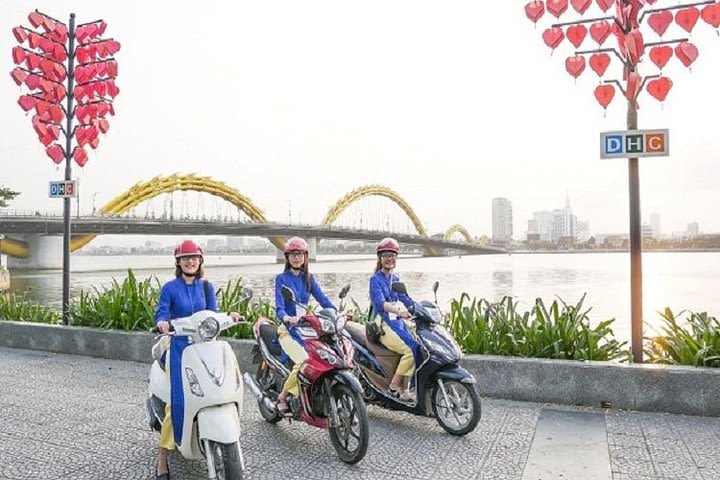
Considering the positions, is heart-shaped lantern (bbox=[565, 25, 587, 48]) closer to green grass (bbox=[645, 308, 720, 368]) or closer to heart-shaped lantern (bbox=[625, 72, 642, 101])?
heart-shaped lantern (bbox=[625, 72, 642, 101])

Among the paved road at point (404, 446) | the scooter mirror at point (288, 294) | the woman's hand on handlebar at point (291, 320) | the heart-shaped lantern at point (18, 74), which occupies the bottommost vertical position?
the paved road at point (404, 446)

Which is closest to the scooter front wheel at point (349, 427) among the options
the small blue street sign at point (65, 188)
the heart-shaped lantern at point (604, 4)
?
the heart-shaped lantern at point (604, 4)

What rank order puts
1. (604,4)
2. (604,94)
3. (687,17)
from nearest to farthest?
(687,17)
(604,4)
(604,94)

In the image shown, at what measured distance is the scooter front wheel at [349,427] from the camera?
3.68 m

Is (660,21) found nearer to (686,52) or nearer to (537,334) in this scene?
(686,52)

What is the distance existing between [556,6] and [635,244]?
2304 millimetres

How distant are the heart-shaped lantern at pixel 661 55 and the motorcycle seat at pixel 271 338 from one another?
4.07 metres

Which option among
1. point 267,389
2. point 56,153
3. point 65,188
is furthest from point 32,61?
point 267,389

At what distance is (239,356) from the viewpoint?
6.52 m

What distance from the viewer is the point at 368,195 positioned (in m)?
77.5

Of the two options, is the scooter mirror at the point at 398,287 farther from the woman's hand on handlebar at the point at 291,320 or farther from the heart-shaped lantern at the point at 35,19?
the heart-shaped lantern at the point at 35,19

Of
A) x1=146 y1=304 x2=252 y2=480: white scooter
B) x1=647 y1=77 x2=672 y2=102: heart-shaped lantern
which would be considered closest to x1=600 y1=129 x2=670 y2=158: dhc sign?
x1=647 y1=77 x2=672 y2=102: heart-shaped lantern

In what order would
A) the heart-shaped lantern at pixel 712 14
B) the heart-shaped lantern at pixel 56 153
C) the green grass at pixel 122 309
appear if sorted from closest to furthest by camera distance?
the heart-shaped lantern at pixel 712 14 < the green grass at pixel 122 309 < the heart-shaped lantern at pixel 56 153

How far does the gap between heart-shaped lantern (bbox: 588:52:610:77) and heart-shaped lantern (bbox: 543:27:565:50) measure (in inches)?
13.7
